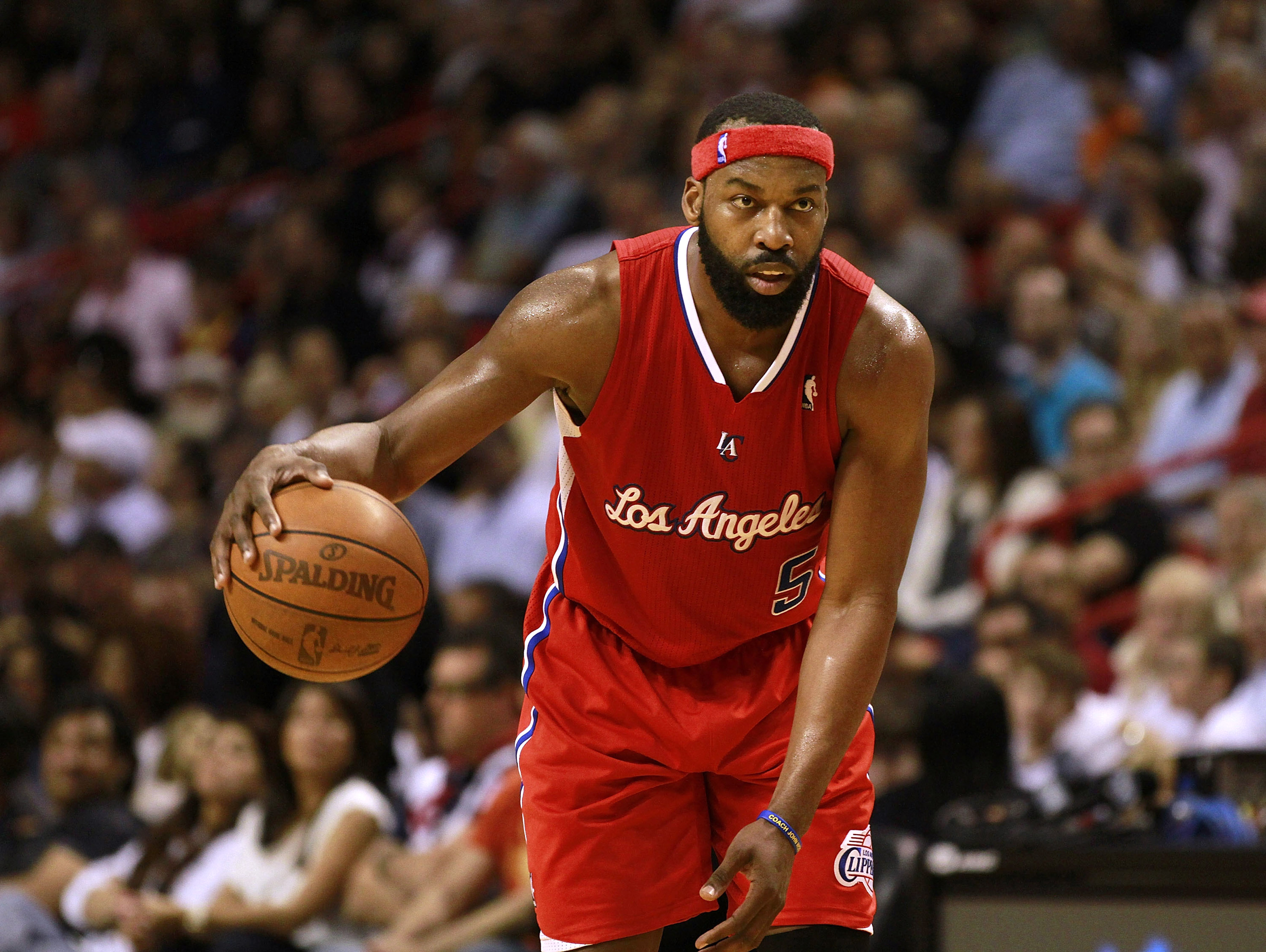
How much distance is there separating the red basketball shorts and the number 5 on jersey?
0.11m

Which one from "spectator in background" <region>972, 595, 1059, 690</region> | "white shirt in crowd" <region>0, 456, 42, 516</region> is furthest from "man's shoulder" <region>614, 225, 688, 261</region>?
"white shirt in crowd" <region>0, 456, 42, 516</region>

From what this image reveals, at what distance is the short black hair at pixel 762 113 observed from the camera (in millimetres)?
3098

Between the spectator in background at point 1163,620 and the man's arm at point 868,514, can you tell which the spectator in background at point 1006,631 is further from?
Answer: the man's arm at point 868,514

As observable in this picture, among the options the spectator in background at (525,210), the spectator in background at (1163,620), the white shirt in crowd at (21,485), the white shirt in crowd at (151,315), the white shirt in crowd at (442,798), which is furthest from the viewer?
the white shirt in crowd at (151,315)

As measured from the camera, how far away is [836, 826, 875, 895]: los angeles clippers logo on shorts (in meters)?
3.28

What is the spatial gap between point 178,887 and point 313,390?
3.97 m

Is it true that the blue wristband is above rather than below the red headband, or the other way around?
below

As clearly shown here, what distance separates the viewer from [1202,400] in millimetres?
7055

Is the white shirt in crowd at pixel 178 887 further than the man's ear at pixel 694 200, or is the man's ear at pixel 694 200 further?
the white shirt in crowd at pixel 178 887

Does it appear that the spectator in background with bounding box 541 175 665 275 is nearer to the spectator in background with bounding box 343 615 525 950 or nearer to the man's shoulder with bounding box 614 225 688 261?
the spectator in background with bounding box 343 615 525 950

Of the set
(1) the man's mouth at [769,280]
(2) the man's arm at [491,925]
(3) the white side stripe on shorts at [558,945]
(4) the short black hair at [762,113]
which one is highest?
(4) the short black hair at [762,113]

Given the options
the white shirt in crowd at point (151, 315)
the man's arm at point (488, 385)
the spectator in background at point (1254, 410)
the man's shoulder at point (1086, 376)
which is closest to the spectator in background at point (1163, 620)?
the spectator in background at point (1254, 410)

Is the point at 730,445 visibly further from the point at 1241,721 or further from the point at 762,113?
the point at 1241,721

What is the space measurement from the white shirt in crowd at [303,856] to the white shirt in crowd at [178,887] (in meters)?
0.11
